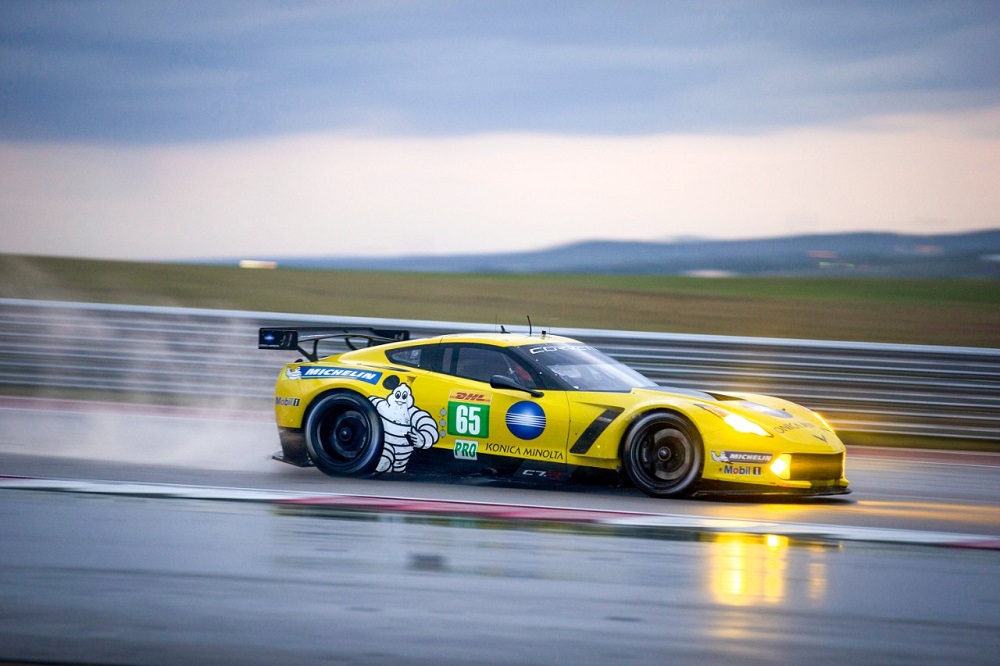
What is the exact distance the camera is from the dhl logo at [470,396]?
8.90m

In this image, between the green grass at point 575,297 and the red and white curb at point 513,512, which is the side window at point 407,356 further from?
the green grass at point 575,297

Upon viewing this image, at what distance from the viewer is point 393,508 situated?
790cm

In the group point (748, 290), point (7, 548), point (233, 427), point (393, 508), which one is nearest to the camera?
point (7, 548)

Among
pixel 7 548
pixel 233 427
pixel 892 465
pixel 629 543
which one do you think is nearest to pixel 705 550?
pixel 629 543

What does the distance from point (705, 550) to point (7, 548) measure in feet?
12.3

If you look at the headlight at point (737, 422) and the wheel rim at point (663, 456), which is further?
the wheel rim at point (663, 456)

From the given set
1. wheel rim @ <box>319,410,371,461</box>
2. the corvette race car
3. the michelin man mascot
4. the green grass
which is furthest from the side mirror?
the green grass

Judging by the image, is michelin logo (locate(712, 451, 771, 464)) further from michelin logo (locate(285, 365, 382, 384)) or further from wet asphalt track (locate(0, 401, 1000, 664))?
michelin logo (locate(285, 365, 382, 384))

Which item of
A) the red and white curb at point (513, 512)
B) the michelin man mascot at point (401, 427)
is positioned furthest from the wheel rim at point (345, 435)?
the red and white curb at point (513, 512)

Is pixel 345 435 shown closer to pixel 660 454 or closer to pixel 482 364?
pixel 482 364

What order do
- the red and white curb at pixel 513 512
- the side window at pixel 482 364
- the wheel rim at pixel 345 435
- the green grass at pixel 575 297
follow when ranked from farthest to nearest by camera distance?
the green grass at pixel 575 297 < the wheel rim at pixel 345 435 < the side window at pixel 482 364 < the red and white curb at pixel 513 512

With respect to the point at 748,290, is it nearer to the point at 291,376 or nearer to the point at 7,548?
the point at 291,376

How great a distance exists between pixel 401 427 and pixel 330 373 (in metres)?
0.79

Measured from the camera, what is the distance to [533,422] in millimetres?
8742
